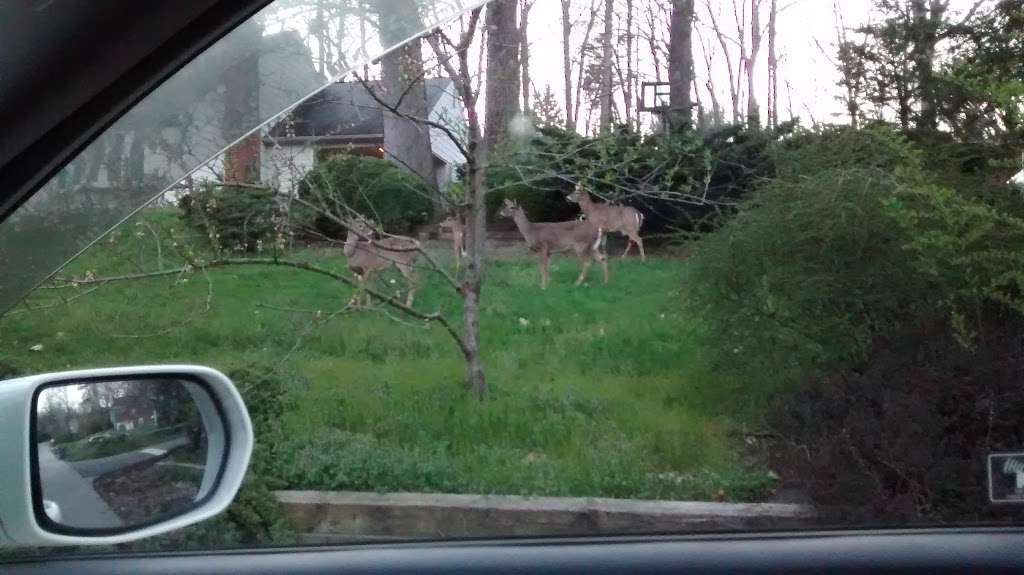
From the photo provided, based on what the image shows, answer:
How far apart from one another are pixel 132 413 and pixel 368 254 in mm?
2073

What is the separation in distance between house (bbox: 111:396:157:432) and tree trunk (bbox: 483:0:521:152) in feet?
8.11

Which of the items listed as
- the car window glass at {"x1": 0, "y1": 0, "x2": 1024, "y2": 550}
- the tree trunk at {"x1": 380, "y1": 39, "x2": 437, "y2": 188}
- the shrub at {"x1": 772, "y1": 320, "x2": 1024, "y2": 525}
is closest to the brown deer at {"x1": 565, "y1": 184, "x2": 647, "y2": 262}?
the car window glass at {"x1": 0, "y1": 0, "x2": 1024, "y2": 550}

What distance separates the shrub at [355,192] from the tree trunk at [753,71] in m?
1.38

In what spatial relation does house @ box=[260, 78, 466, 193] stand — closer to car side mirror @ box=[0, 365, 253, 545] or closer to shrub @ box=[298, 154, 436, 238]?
shrub @ box=[298, 154, 436, 238]

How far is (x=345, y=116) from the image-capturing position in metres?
4.12

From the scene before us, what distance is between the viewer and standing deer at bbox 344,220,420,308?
14.4ft

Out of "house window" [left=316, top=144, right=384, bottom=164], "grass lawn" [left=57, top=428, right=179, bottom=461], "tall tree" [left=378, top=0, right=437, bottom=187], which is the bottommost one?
"grass lawn" [left=57, top=428, right=179, bottom=461]

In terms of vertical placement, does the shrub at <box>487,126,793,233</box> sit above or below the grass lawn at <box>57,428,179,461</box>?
above

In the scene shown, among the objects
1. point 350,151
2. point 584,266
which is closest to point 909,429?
point 584,266

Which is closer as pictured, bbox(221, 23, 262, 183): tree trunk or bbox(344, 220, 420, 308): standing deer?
bbox(221, 23, 262, 183): tree trunk

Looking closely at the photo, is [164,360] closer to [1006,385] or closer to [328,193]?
[328,193]

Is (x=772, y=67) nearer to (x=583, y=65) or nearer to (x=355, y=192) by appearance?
(x=583, y=65)

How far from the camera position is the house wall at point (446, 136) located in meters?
4.55

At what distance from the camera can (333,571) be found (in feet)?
8.46
